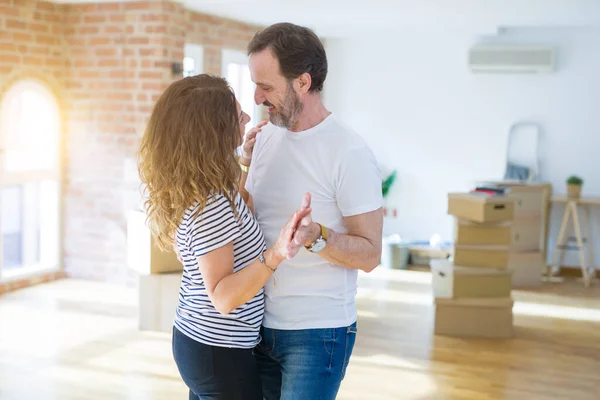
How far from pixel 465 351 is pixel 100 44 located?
406 centimetres

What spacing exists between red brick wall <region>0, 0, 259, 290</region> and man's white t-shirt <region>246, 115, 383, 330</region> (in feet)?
15.0

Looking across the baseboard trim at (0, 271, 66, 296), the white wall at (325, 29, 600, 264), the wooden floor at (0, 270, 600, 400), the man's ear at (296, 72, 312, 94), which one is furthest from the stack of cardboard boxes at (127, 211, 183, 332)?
the white wall at (325, 29, 600, 264)

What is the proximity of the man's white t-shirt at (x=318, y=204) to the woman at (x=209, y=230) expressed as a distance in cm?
9

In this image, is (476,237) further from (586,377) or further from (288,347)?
(288,347)

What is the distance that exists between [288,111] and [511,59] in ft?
21.2

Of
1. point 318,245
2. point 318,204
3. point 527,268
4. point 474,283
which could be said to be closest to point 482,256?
point 474,283

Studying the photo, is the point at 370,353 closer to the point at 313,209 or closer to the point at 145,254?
the point at 145,254

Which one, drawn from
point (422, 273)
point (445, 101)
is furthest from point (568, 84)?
point (422, 273)

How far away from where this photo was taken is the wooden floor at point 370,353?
14.2 feet

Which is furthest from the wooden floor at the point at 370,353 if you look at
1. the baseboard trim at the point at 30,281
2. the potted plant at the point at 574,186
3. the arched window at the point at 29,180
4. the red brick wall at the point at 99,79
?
the potted plant at the point at 574,186

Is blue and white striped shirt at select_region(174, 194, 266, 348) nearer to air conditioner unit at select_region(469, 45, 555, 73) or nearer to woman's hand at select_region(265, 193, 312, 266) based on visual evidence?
woman's hand at select_region(265, 193, 312, 266)

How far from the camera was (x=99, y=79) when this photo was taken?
666 centimetres

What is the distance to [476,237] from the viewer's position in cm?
580

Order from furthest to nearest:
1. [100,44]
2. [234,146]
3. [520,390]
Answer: [100,44] < [520,390] < [234,146]
